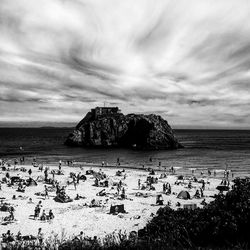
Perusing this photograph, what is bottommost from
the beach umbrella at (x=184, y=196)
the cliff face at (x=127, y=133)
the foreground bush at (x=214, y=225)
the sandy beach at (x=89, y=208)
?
the sandy beach at (x=89, y=208)

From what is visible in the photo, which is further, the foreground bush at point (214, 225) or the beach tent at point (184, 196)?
the beach tent at point (184, 196)

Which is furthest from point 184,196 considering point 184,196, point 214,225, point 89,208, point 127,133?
point 127,133

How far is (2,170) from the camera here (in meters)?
50.2

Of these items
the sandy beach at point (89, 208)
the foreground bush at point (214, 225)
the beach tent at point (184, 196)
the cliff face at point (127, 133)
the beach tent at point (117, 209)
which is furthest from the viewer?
the cliff face at point (127, 133)

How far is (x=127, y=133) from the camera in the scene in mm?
107875

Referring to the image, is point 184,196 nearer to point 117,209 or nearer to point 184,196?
point 184,196

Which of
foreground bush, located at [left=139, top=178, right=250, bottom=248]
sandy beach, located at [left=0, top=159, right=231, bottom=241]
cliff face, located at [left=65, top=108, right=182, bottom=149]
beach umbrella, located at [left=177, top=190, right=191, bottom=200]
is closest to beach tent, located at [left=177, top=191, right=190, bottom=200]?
beach umbrella, located at [left=177, top=190, right=191, bottom=200]

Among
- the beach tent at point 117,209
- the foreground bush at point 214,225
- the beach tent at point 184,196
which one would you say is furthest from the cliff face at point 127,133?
the foreground bush at point 214,225

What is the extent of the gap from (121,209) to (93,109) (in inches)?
4039

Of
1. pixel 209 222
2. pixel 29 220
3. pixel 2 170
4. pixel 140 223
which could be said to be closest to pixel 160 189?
pixel 140 223

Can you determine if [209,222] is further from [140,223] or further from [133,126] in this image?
[133,126]

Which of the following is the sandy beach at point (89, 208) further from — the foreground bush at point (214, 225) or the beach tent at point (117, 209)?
the foreground bush at point (214, 225)

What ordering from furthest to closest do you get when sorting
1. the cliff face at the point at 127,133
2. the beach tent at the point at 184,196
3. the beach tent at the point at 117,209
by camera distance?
the cliff face at the point at 127,133 → the beach tent at the point at 184,196 → the beach tent at the point at 117,209

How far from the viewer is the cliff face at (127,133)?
97.3 m
